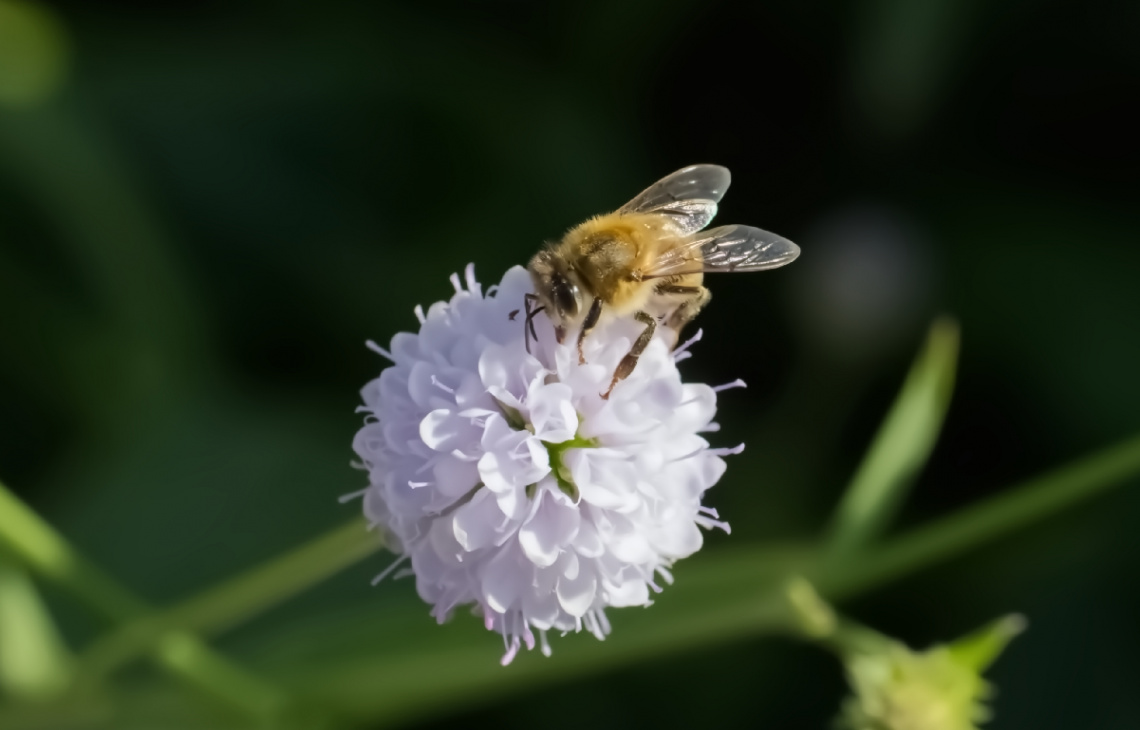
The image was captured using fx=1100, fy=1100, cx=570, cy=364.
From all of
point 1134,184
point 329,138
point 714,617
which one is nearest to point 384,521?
point 714,617

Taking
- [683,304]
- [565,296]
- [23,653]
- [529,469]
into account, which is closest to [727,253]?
[683,304]

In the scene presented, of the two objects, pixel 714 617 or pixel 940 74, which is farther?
pixel 940 74

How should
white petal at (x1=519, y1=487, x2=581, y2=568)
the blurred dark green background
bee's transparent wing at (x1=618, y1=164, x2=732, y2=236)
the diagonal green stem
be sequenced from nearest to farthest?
1. white petal at (x1=519, y1=487, x2=581, y2=568)
2. bee's transparent wing at (x1=618, y1=164, x2=732, y2=236)
3. the diagonal green stem
4. the blurred dark green background

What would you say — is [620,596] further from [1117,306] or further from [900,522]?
[1117,306]

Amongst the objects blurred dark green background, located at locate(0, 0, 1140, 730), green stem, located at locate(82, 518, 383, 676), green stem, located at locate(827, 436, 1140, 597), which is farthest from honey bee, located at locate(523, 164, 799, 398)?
blurred dark green background, located at locate(0, 0, 1140, 730)

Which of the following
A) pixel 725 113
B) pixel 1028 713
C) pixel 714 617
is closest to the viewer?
pixel 714 617

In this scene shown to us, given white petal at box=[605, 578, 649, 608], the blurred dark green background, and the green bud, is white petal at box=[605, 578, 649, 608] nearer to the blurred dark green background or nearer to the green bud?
the green bud

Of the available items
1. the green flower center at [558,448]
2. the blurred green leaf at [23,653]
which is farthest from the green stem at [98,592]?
the green flower center at [558,448]

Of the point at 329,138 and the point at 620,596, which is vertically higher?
the point at 329,138
